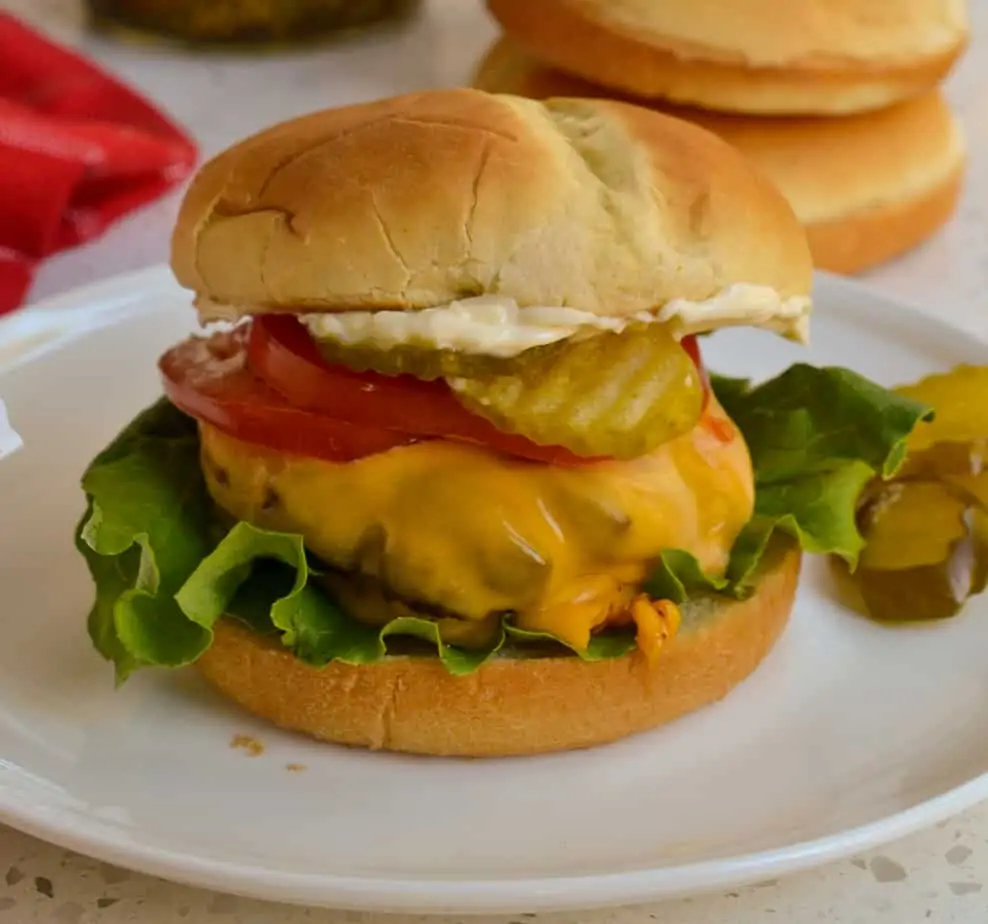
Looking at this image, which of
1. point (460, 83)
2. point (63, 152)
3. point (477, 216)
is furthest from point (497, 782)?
point (460, 83)

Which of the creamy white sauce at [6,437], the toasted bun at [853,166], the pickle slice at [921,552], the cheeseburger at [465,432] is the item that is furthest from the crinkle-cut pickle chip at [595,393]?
the toasted bun at [853,166]

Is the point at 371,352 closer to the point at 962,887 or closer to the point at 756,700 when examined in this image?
the point at 756,700

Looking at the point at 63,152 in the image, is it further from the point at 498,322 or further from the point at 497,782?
the point at 497,782

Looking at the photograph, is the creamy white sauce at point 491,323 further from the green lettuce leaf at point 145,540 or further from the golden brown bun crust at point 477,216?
the green lettuce leaf at point 145,540

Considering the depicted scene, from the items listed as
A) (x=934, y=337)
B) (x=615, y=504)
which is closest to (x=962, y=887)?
(x=615, y=504)

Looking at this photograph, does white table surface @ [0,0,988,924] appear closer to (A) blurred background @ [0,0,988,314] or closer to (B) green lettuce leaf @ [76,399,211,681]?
(A) blurred background @ [0,0,988,314]

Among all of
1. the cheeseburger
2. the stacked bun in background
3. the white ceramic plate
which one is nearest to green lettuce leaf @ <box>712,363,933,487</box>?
the white ceramic plate

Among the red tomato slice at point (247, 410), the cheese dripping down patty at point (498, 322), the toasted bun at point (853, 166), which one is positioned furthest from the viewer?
the toasted bun at point (853, 166)
